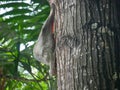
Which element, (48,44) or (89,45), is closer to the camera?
(89,45)

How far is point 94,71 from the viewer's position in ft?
4.53

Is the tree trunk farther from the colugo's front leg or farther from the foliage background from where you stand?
the foliage background

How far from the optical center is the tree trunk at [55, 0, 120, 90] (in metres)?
1.38

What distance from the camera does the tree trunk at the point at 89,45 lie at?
1.38 meters

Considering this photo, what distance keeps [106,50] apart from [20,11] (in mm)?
1907

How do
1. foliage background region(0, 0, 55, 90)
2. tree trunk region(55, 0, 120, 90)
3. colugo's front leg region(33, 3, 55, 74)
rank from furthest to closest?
foliage background region(0, 0, 55, 90) < colugo's front leg region(33, 3, 55, 74) < tree trunk region(55, 0, 120, 90)

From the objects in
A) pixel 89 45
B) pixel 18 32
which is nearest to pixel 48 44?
pixel 89 45

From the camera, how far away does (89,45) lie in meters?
1.43

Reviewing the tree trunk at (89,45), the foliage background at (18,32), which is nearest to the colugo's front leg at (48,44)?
the tree trunk at (89,45)

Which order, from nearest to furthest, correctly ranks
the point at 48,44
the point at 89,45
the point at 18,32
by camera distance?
the point at 89,45 → the point at 48,44 → the point at 18,32

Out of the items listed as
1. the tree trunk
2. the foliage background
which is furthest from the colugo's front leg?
the foliage background

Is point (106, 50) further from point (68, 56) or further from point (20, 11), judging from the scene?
point (20, 11)

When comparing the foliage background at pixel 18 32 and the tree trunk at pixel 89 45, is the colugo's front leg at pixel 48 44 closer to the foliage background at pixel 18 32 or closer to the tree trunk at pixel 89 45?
the tree trunk at pixel 89 45

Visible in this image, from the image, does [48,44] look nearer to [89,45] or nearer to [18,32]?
[89,45]
